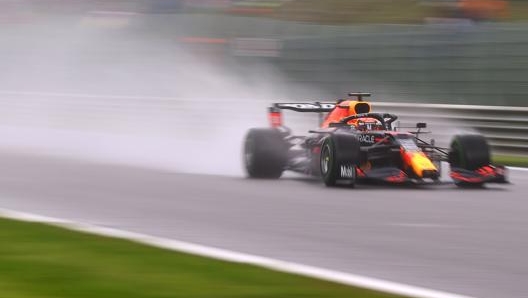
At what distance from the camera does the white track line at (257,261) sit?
671 cm

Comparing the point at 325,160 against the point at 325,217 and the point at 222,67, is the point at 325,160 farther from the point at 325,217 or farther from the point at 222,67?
the point at 222,67

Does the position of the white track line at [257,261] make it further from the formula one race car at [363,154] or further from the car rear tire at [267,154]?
the car rear tire at [267,154]

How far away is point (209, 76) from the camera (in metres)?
24.7

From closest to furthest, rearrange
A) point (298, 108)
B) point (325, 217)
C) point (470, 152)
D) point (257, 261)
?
point (257, 261), point (325, 217), point (470, 152), point (298, 108)

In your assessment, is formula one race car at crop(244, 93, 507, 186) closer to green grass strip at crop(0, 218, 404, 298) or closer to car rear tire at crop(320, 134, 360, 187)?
car rear tire at crop(320, 134, 360, 187)

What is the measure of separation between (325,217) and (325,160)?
9.31 ft

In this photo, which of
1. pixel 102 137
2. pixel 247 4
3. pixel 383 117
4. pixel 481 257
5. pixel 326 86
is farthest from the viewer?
pixel 247 4

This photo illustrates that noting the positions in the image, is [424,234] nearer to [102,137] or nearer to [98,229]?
[98,229]

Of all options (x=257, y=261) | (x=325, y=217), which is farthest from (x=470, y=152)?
(x=257, y=261)

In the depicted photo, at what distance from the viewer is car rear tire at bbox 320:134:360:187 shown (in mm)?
12469

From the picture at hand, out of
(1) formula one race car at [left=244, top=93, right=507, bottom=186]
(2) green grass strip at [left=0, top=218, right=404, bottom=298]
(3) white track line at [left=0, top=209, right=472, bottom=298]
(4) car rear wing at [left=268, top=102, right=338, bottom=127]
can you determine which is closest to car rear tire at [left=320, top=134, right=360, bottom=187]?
(1) formula one race car at [left=244, top=93, right=507, bottom=186]

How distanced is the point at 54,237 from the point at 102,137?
49.5 feet

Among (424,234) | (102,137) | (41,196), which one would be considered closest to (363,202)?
(424,234)

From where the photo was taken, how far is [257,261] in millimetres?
7523
